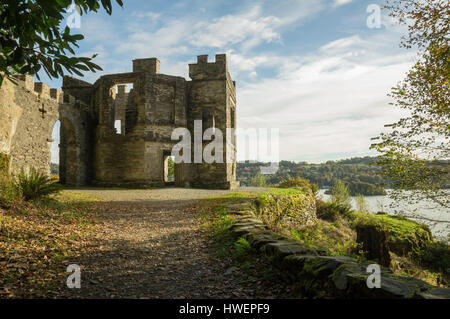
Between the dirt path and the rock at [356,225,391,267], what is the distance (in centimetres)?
564

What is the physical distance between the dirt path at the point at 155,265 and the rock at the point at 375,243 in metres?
5.64

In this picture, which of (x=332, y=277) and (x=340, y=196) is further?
(x=340, y=196)

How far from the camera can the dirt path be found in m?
3.08

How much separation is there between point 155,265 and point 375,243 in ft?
24.3

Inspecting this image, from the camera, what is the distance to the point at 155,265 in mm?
3971

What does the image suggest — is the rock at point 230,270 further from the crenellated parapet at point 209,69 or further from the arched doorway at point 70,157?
the crenellated parapet at point 209,69

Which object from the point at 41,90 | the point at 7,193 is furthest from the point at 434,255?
the point at 41,90

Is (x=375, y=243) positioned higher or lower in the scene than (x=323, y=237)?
higher

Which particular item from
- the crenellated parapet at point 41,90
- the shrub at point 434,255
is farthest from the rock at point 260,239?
the crenellated parapet at point 41,90

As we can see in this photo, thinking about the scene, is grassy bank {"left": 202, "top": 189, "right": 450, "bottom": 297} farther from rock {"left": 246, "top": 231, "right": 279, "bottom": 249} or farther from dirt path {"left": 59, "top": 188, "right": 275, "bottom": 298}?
dirt path {"left": 59, "top": 188, "right": 275, "bottom": 298}

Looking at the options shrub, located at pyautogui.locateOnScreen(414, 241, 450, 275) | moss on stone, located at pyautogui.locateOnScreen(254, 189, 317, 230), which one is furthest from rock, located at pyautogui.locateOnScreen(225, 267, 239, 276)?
shrub, located at pyautogui.locateOnScreen(414, 241, 450, 275)

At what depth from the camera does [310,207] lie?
43.3 feet

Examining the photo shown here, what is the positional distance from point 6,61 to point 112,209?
589cm
